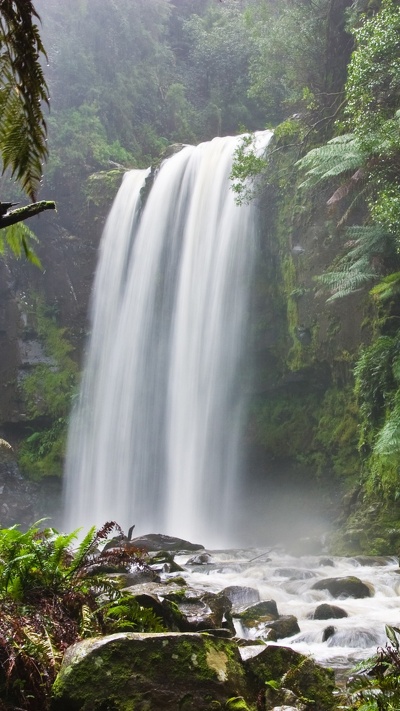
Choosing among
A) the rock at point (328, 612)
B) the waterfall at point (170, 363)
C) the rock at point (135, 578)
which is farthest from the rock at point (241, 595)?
the waterfall at point (170, 363)

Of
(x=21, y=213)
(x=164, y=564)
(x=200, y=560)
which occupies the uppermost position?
(x=21, y=213)

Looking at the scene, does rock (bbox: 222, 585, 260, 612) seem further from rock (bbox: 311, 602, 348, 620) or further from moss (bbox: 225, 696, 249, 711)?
moss (bbox: 225, 696, 249, 711)

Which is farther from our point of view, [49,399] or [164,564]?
[49,399]

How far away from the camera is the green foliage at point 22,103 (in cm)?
224

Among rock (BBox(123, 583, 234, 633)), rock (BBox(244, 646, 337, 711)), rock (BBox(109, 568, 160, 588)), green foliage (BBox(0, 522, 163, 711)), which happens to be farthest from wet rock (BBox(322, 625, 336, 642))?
green foliage (BBox(0, 522, 163, 711))

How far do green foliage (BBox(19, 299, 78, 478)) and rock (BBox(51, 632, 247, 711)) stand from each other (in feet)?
54.8

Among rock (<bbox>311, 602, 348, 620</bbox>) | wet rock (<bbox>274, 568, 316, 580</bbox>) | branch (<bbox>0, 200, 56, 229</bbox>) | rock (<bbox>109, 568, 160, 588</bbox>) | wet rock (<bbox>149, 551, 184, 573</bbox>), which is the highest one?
branch (<bbox>0, 200, 56, 229</bbox>)

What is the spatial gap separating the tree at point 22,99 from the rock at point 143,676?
229cm

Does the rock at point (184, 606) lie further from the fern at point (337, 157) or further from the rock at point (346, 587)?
the fern at point (337, 157)

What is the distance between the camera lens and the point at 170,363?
18.0 metres

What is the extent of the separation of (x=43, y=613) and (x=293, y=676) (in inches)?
64.9

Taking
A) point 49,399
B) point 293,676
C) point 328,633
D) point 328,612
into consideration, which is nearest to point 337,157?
point 328,612

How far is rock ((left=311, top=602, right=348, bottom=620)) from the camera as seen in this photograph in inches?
278

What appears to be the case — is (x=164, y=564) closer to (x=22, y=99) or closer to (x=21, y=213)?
(x=21, y=213)
